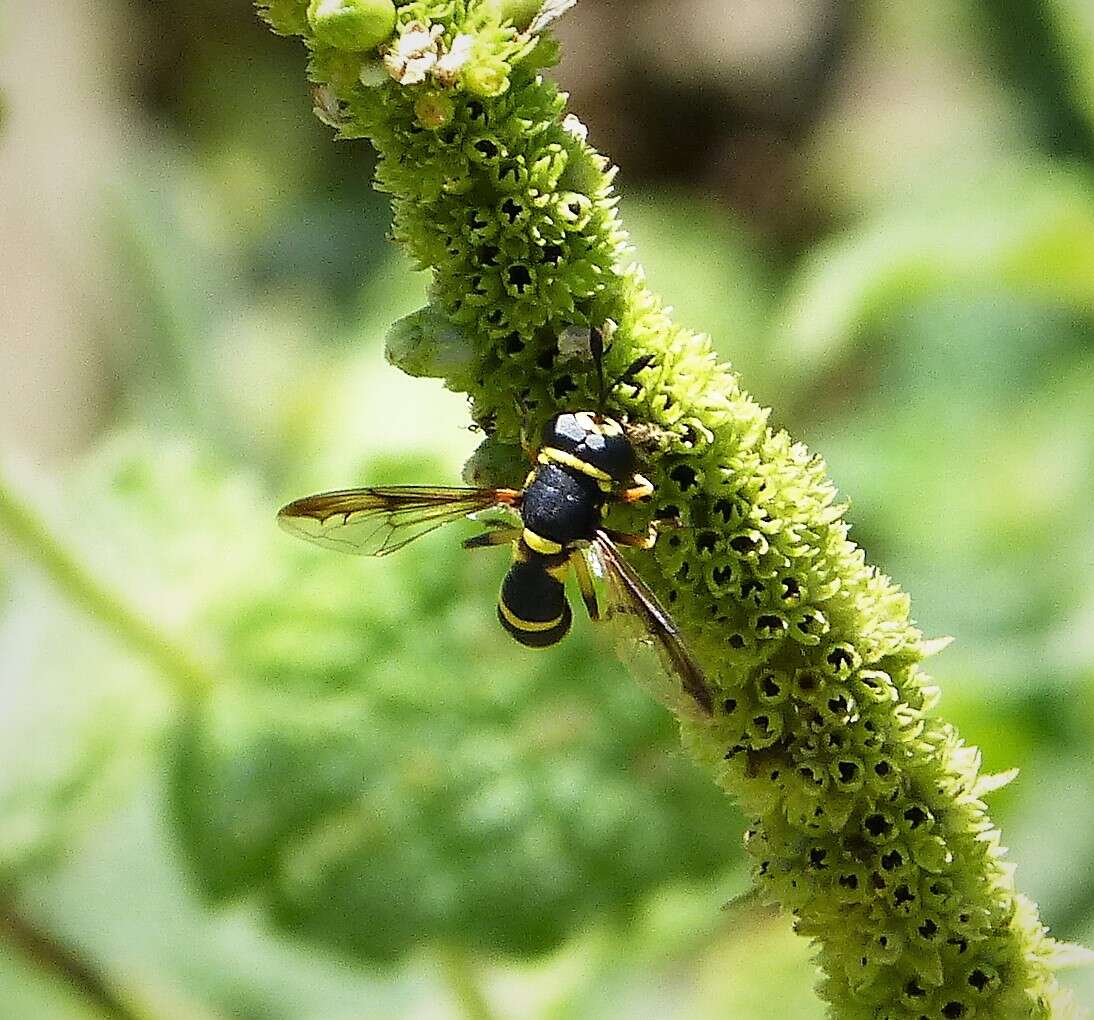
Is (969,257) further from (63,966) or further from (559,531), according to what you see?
(63,966)

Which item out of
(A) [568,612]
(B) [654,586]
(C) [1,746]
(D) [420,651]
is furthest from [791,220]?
(B) [654,586]

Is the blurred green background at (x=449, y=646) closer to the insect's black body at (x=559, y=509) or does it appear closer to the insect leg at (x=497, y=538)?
the insect's black body at (x=559, y=509)

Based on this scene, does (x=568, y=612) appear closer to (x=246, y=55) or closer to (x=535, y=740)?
(x=535, y=740)

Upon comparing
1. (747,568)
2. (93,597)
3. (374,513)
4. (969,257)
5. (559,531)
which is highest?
(969,257)

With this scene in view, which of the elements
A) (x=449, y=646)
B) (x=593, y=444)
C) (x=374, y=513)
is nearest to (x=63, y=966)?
(x=449, y=646)

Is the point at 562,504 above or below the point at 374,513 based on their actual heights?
below

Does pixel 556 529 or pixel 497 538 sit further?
pixel 497 538
